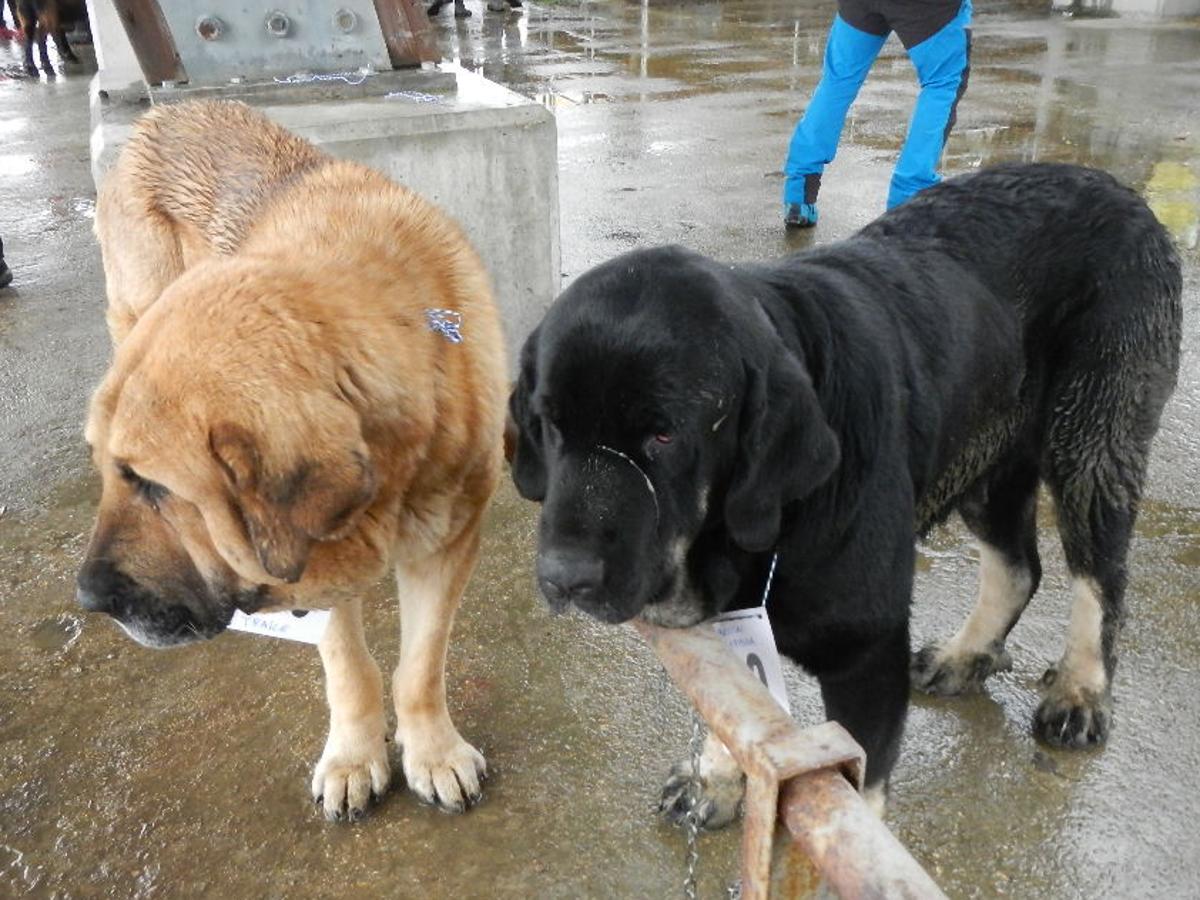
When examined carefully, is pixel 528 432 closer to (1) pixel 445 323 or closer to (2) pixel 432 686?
(1) pixel 445 323

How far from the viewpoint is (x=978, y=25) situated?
16.7 m

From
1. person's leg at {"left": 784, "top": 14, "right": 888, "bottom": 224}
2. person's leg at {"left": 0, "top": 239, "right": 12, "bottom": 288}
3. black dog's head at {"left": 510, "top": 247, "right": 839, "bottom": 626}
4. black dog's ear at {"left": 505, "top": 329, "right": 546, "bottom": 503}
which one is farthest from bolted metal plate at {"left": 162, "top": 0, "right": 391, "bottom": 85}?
black dog's head at {"left": 510, "top": 247, "right": 839, "bottom": 626}

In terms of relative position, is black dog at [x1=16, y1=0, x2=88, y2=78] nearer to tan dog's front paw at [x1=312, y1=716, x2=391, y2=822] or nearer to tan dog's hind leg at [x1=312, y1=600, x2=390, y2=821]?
tan dog's hind leg at [x1=312, y1=600, x2=390, y2=821]

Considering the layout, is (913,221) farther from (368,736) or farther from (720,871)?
(368,736)

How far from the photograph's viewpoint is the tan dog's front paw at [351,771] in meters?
2.66

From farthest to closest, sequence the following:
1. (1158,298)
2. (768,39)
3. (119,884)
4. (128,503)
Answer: (768,39) → (1158,298) → (119,884) → (128,503)

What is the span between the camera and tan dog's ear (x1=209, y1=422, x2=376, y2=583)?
1.95 m

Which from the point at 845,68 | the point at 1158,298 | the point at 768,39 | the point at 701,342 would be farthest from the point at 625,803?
the point at 768,39

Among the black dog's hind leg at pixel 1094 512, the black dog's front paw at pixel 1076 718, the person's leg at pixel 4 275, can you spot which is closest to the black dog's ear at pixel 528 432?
the black dog's hind leg at pixel 1094 512

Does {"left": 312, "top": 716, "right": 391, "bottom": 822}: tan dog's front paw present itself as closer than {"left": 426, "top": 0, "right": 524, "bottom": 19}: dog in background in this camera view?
Yes

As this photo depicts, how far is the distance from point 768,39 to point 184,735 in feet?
49.7

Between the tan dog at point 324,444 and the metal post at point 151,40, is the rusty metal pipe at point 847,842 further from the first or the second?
the metal post at point 151,40

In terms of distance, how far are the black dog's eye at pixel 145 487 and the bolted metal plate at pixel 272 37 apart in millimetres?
3510

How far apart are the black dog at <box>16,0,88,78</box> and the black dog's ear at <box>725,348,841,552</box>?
1668 centimetres
